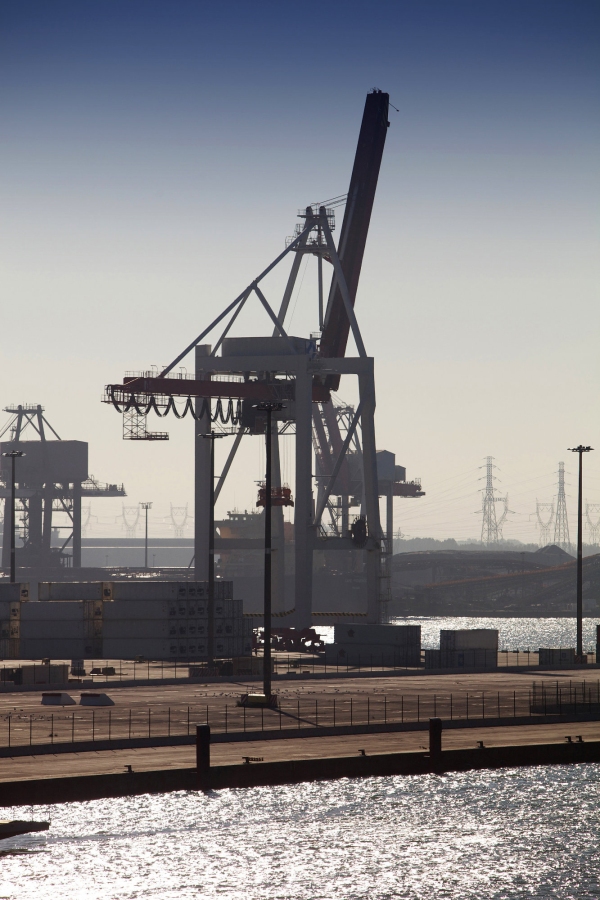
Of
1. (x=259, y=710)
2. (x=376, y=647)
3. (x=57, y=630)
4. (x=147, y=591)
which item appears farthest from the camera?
(x=147, y=591)

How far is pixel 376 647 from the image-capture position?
305ft

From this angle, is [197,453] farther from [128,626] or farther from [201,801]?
[201,801]

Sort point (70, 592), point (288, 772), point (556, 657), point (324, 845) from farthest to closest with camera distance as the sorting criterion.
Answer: point (70, 592) → point (556, 657) → point (288, 772) → point (324, 845)

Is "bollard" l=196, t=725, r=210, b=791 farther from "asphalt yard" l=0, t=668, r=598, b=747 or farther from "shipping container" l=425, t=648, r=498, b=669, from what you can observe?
"shipping container" l=425, t=648, r=498, b=669

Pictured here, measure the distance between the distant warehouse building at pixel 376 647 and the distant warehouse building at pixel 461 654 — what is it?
159cm

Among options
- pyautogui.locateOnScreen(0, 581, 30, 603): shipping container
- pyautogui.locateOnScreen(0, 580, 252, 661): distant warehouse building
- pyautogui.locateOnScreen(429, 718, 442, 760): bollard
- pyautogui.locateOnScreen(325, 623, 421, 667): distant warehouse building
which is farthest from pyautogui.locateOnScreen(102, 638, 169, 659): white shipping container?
pyautogui.locateOnScreen(429, 718, 442, 760): bollard

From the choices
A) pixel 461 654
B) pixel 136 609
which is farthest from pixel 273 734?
pixel 136 609

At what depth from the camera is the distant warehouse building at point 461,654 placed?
88.0 meters

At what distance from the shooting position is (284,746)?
45.1 meters

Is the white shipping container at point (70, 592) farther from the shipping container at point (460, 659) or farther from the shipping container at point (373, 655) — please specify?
the shipping container at point (460, 659)

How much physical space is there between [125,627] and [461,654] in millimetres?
25906

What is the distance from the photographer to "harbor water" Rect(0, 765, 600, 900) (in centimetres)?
3306

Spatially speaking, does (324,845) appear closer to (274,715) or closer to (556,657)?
(274,715)

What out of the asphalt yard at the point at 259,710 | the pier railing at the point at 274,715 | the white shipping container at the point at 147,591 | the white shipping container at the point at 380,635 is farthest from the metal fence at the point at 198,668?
the pier railing at the point at 274,715
